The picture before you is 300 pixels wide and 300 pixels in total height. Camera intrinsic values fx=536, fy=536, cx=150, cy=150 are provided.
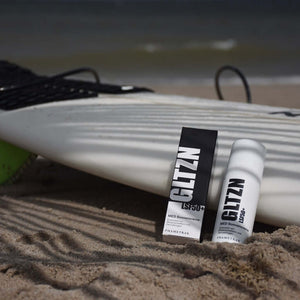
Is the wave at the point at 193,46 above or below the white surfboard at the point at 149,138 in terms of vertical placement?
above

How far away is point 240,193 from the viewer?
1.80 m

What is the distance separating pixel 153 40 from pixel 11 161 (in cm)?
834

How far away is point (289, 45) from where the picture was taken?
985cm

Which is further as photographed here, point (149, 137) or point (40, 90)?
point (40, 90)

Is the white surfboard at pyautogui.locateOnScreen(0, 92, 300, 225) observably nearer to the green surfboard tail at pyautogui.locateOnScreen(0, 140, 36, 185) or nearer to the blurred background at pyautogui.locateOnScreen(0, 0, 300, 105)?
the green surfboard tail at pyautogui.locateOnScreen(0, 140, 36, 185)

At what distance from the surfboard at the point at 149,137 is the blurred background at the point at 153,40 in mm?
3971

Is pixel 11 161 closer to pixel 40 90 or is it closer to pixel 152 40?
pixel 40 90

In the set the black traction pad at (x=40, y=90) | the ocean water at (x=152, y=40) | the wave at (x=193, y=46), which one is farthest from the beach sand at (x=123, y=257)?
the wave at (x=193, y=46)

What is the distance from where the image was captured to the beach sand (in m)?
1.41

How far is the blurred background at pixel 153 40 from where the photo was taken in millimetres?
7637

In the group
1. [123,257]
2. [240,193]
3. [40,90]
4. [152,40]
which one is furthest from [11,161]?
[152,40]

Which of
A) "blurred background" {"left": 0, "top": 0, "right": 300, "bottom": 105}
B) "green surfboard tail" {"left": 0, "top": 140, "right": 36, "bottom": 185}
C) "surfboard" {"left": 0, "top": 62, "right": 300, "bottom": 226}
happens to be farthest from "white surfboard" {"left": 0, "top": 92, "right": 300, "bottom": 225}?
"blurred background" {"left": 0, "top": 0, "right": 300, "bottom": 105}

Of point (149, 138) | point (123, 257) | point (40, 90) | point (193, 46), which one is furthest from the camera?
point (193, 46)

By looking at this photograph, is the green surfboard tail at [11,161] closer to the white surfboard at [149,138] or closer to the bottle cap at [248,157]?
the white surfboard at [149,138]
